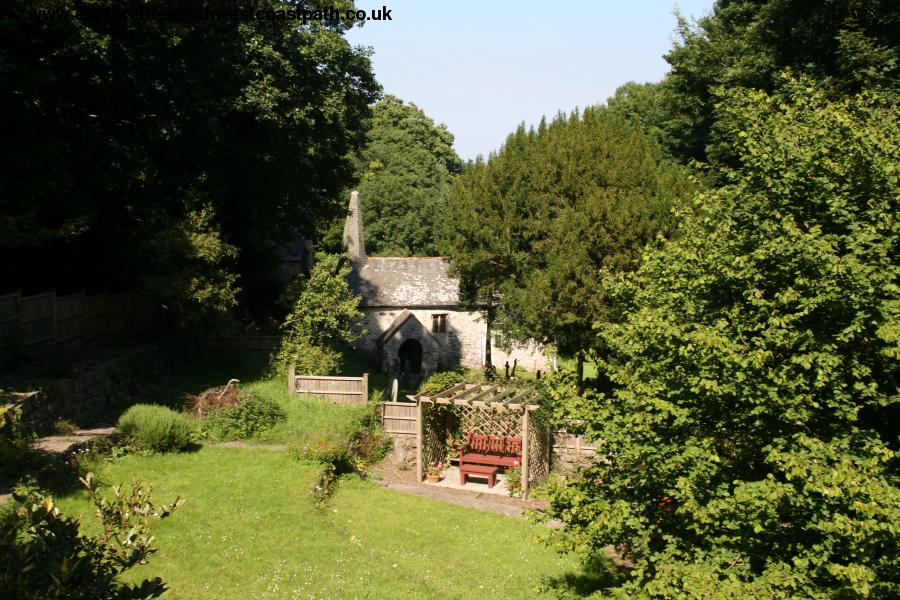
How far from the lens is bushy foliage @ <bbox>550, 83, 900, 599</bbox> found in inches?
316

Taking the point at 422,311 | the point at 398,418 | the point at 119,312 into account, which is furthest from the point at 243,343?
the point at 422,311

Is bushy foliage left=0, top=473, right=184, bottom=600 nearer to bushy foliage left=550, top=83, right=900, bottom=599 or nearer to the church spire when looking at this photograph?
bushy foliage left=550, top=83, right=900, bottom=599

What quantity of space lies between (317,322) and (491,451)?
9.43 meters

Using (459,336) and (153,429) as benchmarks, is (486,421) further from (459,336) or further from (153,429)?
(459,336)

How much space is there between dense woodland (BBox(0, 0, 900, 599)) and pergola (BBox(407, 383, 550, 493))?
309cm

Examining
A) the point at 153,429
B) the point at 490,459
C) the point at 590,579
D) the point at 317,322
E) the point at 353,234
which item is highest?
the point at 353,234

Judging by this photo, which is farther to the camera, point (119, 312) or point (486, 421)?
point (119, 312)

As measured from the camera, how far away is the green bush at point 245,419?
69.5 ft

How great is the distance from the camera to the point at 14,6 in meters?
16.5

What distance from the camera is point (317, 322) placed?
27.9 meters

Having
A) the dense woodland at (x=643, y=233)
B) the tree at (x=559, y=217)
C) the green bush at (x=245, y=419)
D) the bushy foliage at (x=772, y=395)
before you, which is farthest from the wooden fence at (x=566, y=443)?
the bushy foliage at (x=772, y=395)

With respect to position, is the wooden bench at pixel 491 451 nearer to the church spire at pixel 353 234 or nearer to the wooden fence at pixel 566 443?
the wooden fence at pixel 566 443

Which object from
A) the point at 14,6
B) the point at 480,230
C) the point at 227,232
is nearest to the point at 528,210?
the point at 480,230

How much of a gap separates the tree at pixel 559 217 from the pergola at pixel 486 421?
10.5ft
